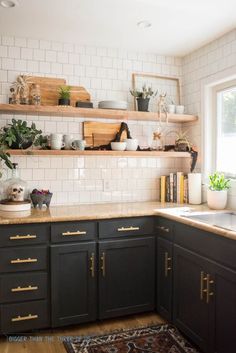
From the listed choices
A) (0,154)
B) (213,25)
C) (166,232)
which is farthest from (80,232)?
(213,25)

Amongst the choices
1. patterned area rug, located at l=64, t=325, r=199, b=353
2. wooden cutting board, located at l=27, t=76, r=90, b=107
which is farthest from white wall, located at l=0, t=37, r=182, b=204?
patterned area rug, located at l=64, t=325, r=199, b=353

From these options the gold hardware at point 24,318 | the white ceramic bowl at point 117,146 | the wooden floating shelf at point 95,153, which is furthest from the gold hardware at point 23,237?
the white ceramic bowl at point 117,146

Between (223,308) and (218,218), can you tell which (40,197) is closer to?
(218,218)

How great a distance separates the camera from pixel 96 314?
8.82 feet

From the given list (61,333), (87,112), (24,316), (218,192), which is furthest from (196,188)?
(24,316)

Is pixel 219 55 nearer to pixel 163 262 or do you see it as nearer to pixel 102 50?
pixel 102 50

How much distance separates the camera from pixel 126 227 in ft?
8.96

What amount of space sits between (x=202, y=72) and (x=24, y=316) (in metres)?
2.69

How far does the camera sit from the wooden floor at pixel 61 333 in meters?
2.38

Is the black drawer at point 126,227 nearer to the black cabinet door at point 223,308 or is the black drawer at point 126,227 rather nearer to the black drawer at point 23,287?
the black drawer at point 23,287

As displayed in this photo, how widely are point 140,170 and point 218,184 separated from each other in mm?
858

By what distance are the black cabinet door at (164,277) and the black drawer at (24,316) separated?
94 cm

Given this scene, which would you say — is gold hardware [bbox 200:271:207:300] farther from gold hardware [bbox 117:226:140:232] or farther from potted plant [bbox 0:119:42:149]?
potted plant [bbox 0:119:42:149]

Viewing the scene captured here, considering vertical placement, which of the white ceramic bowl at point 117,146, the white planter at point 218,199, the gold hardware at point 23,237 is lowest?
the gold hardware at point 23,237
